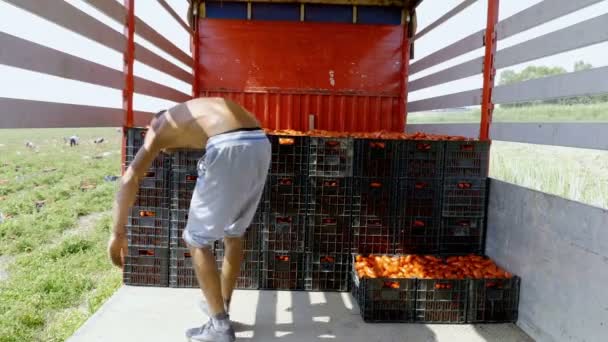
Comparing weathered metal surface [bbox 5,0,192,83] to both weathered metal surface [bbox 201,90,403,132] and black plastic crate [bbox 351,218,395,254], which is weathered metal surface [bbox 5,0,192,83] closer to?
weathered metal surface [bbox 201,90,403,132]

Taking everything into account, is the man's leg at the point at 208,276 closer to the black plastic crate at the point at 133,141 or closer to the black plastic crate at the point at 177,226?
the black plastic crate at the point at 177,226

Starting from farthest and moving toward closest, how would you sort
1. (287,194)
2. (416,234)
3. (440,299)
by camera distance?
(416,234) < (287,194) < (440,299)

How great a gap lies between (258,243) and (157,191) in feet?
3.30

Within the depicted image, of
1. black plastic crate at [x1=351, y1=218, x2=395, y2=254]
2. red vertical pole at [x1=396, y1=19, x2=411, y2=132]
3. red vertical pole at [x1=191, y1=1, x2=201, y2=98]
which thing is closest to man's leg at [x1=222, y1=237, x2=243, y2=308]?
black plastic crate at [x1=351, y1=218, x2=395, y2=254]

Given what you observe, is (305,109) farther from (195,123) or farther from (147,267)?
(195,123)

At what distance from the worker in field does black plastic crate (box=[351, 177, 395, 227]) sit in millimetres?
1290

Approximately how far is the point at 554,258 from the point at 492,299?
655mm

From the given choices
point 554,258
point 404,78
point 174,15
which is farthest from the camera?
point 404,78

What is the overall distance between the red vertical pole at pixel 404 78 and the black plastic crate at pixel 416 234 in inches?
108

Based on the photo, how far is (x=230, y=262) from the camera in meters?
3.13

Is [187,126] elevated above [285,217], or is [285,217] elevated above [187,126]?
[187,126]

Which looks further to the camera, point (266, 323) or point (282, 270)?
point (282, 270)

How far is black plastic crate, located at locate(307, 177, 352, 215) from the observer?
3.94m

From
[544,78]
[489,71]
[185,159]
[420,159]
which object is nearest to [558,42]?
[544,78]
